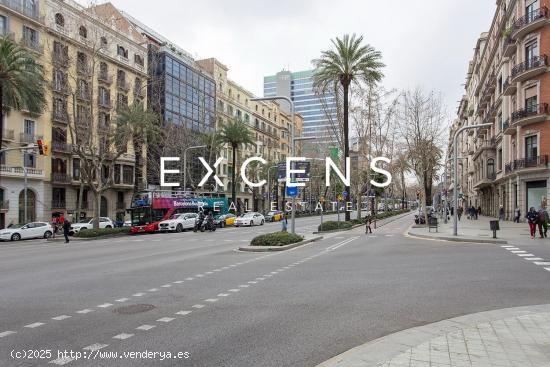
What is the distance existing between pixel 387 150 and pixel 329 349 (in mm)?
45622

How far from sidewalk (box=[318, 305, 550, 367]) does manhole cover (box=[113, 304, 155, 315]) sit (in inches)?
164

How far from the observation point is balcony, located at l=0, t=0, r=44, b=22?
42812 mm

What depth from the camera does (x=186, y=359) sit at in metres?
5.60

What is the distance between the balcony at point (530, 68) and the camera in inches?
1518

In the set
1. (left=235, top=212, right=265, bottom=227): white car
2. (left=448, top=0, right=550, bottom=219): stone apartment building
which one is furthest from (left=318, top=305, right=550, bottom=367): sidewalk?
(left=235, top=212, right=265, bottom=227): white car

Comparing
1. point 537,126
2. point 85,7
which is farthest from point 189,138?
point 537,126

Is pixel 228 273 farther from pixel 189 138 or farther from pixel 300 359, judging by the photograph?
pixel 189 138

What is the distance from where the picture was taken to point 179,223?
4050 cm

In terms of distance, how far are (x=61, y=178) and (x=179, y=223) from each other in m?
16.6

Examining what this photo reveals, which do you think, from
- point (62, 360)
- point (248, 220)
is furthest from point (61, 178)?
point (62, 360)

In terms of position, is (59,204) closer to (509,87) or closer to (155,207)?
(155,207)

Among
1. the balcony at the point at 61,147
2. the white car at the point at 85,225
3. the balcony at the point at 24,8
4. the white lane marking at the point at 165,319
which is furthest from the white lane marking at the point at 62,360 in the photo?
the balcony at the point at 61,147

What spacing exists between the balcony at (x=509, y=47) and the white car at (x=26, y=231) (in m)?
43.9

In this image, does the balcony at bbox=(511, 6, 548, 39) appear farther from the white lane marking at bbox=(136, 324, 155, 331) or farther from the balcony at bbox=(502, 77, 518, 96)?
the white lane marking at bbox=(136, 324, 155, 331)
